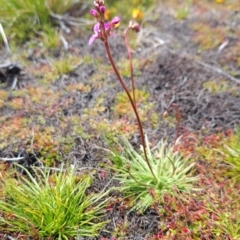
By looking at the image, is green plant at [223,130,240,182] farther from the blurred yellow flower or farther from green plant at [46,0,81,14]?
green plant at [46,0,81,14]

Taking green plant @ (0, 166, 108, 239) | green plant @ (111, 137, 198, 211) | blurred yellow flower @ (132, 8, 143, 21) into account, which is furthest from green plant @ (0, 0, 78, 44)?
green plant @ (0, 166, 108, 239)

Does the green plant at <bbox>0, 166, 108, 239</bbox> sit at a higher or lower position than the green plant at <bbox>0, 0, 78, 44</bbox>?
lower

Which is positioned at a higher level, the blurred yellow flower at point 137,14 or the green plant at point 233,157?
the blurred yellow flower at point 137,14

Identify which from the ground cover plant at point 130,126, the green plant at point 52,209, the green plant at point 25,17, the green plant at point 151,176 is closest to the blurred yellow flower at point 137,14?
the ground cover plant at point 130,126

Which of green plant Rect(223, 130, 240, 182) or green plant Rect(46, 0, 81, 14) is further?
green plant Rect(46, 0, 81, 14)

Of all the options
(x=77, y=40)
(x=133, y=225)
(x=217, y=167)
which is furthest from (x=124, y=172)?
(x=77, y=40)

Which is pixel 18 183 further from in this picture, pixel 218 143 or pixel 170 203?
pixel 218 143

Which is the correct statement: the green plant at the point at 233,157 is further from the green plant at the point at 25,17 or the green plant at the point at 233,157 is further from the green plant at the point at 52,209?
the green plant at the point at 25,17

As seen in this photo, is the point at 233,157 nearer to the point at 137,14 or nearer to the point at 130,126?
the point at 130,126
